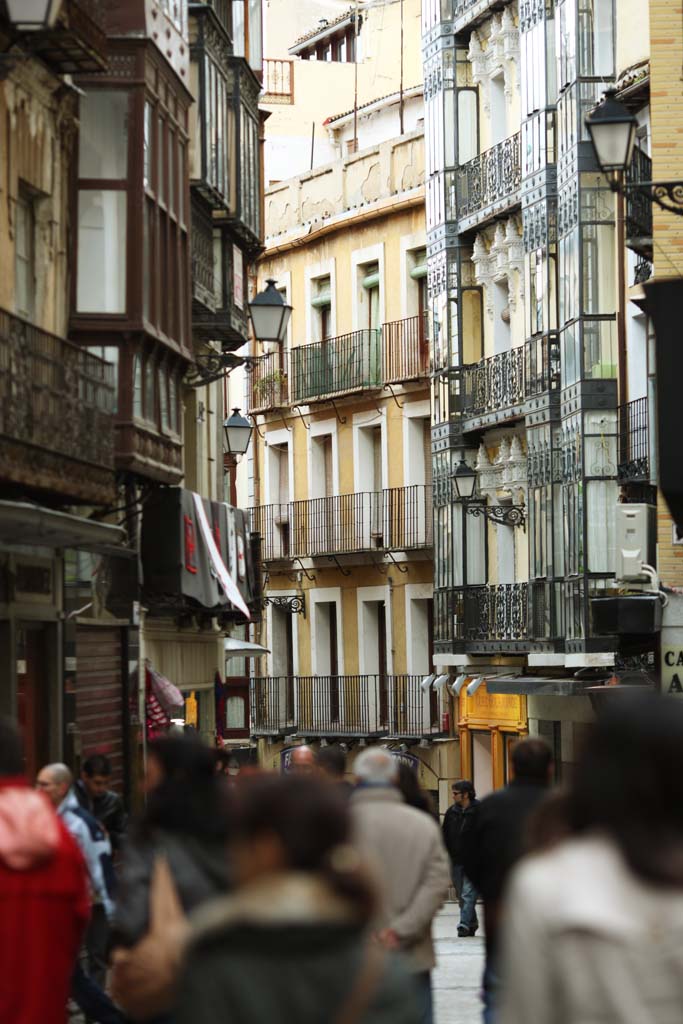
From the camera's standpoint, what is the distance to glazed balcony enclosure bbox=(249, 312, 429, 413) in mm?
48938

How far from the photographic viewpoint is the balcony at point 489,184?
41312mm

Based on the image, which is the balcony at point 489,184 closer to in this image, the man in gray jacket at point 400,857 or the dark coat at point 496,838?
the dark coat at point 496,838

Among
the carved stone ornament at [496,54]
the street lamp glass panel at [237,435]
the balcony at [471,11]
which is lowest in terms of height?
the street lamp glass panel at [237,435]

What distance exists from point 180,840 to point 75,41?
42.0 ft

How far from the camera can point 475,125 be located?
44.2 meters

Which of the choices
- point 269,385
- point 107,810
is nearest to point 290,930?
point 107,810

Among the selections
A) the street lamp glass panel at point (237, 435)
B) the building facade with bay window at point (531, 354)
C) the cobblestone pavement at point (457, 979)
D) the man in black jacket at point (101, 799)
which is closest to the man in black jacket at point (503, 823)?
the man in black jacket at point (101, 799)

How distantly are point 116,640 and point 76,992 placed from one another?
11.1 m

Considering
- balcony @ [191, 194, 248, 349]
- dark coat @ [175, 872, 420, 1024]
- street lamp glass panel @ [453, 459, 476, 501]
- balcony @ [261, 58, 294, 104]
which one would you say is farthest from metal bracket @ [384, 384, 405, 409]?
dark coat @ [175, 872, 420, 1024]

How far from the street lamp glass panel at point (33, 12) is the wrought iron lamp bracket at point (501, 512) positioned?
80.8ft

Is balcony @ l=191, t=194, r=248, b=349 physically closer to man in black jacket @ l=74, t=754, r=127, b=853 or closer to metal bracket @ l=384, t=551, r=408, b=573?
man in black jacket @ l=74, t=754, r=127, b=853

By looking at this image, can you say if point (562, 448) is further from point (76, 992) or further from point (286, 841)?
point (286, 841)

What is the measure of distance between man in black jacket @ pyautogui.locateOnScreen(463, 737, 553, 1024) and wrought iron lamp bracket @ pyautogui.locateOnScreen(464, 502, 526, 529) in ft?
100

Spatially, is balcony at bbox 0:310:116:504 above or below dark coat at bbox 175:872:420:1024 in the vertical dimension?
above
